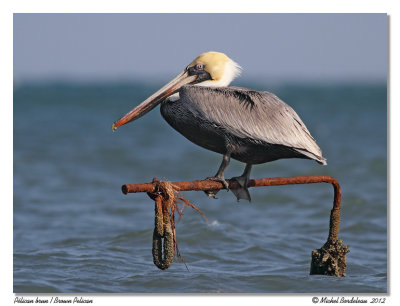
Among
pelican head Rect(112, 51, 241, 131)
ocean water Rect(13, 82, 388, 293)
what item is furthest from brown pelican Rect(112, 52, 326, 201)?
ocean water Rect(13, 82, 388, 293)

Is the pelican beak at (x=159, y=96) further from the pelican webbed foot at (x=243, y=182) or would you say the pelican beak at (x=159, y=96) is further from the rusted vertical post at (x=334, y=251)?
the rusted vertical post at (x=334, y=251)

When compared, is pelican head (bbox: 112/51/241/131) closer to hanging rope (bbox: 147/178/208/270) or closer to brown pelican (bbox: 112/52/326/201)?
brown pelican (bbox: 112/52/326/201)

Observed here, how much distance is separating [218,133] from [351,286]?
1502mm

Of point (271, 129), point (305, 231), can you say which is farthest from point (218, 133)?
point (305, 231)

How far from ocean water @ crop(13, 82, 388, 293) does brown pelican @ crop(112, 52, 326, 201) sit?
1.02 meters

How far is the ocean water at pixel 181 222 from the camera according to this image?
5195 mm

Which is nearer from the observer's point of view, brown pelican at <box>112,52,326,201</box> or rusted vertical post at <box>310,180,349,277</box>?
brown pelican at <box>112,52,326,201</box>

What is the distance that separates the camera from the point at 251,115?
172 inches

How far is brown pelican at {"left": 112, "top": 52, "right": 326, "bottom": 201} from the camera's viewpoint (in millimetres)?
4266

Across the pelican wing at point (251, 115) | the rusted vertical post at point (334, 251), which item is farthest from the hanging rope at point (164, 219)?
the rusted vertical post at point (334, 251)

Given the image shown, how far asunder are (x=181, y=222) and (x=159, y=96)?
325cm

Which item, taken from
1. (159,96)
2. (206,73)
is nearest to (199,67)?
(206,73)

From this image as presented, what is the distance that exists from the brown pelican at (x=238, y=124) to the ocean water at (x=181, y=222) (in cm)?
102

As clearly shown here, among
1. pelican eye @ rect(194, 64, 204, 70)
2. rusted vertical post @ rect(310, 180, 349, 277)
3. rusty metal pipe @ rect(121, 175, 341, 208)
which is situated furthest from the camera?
pelican eye @ rect(194, 64, 204, 70)
